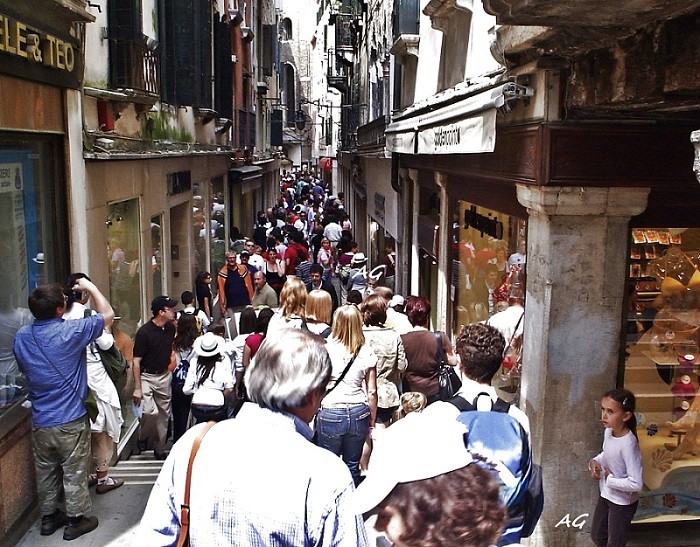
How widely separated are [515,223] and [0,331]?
4.33 m

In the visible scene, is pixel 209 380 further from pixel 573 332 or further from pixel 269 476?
pixel 269 476

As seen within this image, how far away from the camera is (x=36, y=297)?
194 inches

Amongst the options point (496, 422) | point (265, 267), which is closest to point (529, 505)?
point (496, 422)

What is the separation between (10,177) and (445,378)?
13.2 ft

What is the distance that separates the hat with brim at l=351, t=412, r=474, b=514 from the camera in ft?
6.84

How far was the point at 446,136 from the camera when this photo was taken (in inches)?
268

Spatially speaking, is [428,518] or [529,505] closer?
[428,518]

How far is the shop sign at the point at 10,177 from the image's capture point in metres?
5.68

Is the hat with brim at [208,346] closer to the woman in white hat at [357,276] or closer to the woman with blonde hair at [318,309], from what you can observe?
the woman with blonde hair at [318,309]

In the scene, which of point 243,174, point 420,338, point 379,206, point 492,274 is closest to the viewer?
point 420,338

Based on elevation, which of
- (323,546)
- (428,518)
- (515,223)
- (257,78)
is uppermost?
(257,78)

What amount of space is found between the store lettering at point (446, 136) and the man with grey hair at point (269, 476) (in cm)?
423

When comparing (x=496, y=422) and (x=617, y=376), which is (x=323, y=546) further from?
(x=617, y=376)

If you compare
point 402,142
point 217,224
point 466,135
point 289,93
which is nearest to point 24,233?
point 466,135
